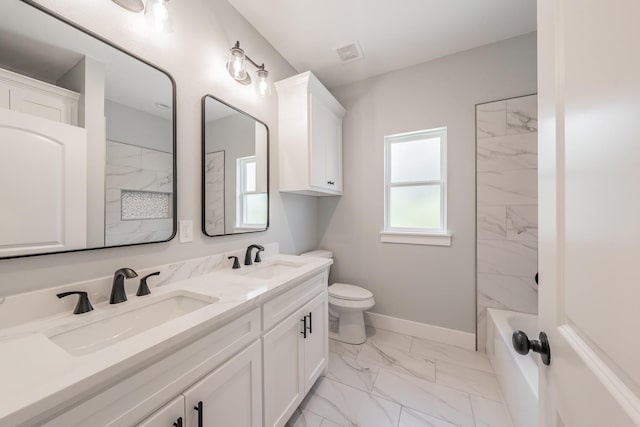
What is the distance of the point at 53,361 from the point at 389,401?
1.67 meters

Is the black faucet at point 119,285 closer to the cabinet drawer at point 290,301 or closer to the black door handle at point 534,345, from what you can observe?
the cabinet drawer at point 290,301

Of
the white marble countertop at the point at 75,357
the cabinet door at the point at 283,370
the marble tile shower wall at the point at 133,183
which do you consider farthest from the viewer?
the cabinet door at the point at 283,370

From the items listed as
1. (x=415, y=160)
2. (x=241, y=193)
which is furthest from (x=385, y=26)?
(x=241, y=193)

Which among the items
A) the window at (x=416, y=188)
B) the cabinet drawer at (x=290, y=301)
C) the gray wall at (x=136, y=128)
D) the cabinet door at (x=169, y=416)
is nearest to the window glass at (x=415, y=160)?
the window at (x=416, y=188)

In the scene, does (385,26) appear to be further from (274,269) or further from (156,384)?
(156,384)

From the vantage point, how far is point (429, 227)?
231cm

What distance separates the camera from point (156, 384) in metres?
0.67

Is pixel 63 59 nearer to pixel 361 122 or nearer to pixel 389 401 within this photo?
pixel 361 122

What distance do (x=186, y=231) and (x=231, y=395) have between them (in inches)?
32.7

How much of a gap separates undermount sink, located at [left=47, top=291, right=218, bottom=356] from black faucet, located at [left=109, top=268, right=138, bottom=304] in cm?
8

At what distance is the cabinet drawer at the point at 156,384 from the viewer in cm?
54

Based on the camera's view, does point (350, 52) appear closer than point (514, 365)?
No

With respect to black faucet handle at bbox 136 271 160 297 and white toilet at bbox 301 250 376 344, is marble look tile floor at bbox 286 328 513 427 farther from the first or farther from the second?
black faucet handle at bbox 136 271 160 297

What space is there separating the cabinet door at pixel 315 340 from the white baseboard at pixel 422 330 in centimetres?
93
